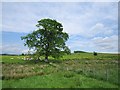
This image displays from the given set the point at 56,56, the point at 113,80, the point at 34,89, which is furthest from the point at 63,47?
the point at 34,89

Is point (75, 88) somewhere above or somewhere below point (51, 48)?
below

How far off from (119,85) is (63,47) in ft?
138

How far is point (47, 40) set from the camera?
58531mm

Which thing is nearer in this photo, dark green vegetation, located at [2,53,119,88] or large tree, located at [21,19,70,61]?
dark green vegetation, located at [2,53,119,88]

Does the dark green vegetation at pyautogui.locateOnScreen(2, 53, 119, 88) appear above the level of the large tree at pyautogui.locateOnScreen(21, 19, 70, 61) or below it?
below

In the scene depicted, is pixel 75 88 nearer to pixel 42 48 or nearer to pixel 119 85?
pixel 119 85

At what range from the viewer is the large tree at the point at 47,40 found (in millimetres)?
57938

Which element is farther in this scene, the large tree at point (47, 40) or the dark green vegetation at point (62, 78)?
the large tree at point (47, 40)

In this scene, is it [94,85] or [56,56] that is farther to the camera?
[56,56]

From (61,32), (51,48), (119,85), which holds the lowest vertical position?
(119,85)

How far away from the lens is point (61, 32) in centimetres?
6056

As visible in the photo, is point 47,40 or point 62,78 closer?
point 62,78

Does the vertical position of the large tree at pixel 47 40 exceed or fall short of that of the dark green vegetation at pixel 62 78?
it exceeds it

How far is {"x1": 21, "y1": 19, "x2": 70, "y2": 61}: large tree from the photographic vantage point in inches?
2281
